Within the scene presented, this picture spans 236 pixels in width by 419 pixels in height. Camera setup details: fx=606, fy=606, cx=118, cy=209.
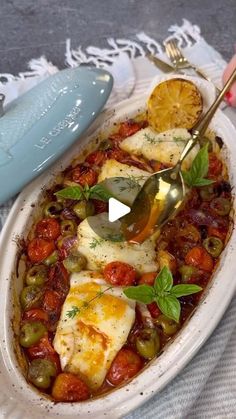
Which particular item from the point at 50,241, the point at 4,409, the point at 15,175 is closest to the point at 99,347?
the point at 4,409

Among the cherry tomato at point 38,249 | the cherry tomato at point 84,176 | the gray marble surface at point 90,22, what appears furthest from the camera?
the gray marble surface at point 90,22

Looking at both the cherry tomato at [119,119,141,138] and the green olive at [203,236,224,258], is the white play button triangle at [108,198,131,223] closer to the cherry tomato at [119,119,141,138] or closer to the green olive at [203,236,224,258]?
the green olive at [203,236,224,258]

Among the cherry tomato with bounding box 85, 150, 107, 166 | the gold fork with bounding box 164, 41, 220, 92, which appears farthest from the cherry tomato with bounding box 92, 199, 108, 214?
the gold fork with bounding box 164, 41, 220, 92

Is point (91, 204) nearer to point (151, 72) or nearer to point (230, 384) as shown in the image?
point (230, 384)

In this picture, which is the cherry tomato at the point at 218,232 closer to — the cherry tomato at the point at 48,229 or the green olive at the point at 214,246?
the green olive at the point at 214,246

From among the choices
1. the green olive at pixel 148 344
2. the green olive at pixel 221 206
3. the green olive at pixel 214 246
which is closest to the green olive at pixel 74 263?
the green olive at pixel 148 344

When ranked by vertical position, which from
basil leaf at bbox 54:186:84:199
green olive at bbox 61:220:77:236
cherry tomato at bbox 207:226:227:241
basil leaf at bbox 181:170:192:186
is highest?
basil leaf at bbox 54:186:84:199
